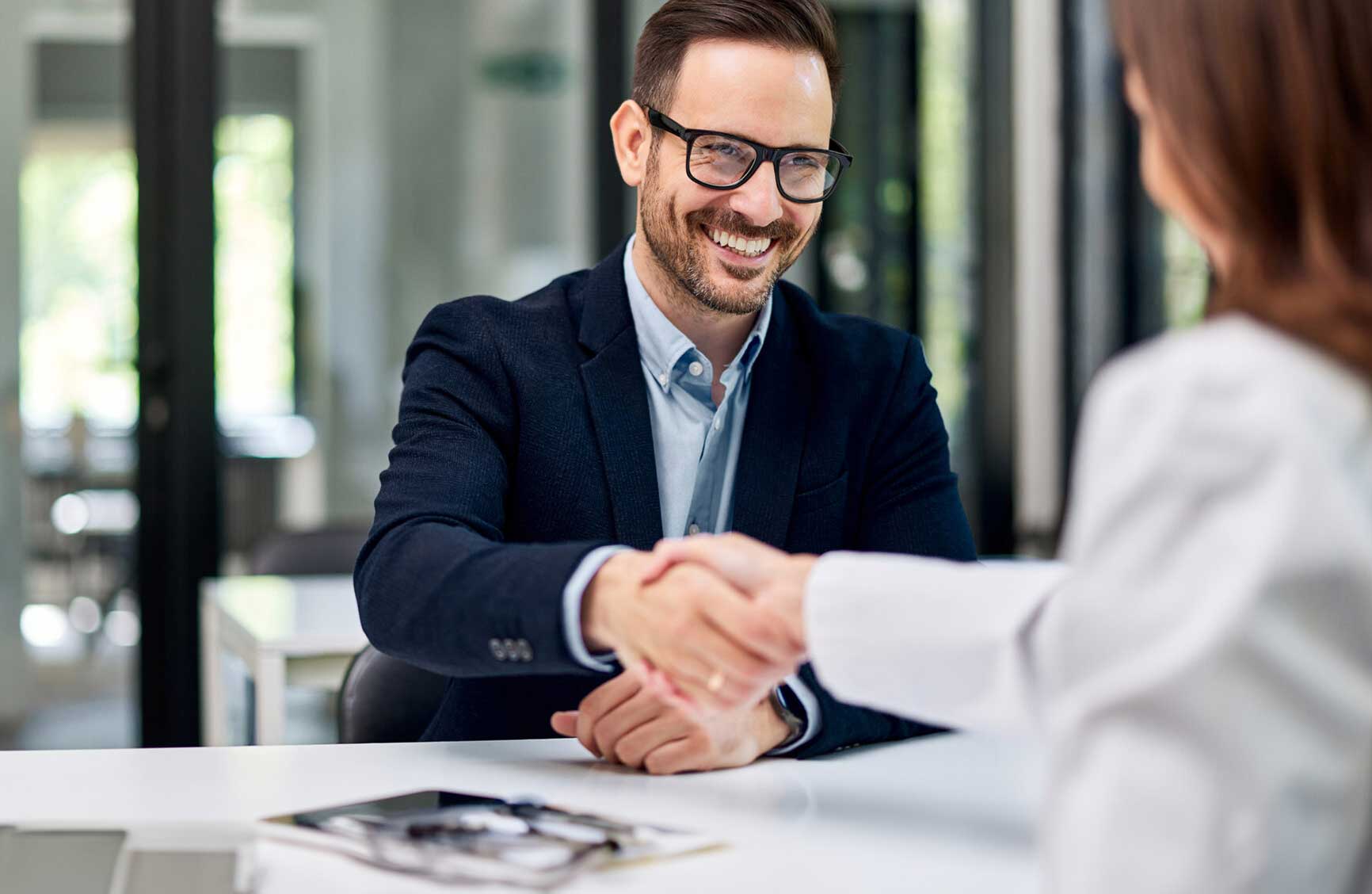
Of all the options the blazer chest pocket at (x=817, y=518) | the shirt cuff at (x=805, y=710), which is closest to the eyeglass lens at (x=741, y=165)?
the blazer chest pocket at (x=817, y=518)

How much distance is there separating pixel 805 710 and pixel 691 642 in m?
0.27

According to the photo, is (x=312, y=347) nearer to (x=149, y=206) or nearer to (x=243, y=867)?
(x=149, y=206)

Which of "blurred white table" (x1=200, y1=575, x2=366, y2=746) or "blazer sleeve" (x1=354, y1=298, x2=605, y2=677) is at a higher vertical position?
"blazer sleeve" (x1=354, y1=298, x2=605, y2=677)

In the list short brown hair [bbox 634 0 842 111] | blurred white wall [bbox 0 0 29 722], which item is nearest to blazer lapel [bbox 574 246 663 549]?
short brown hair [bbox 634 0 842 111]

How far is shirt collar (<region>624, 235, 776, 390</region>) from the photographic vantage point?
70.7 inches

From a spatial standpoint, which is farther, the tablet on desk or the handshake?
the handshake

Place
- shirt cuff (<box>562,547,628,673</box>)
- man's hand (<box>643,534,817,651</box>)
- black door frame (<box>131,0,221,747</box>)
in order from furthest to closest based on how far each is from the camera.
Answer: black door frame (<box>131,0,221,747</box>), shirt cuff (<box>562,547,628,673</box>), man's hand (<box>643,534,817,651</box>)

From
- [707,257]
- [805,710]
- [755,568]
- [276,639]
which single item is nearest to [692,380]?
[707,257]

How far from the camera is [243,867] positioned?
3.32 feet

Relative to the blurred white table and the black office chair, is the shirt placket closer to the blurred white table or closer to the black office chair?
the black office chair

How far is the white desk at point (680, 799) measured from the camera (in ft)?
3.34

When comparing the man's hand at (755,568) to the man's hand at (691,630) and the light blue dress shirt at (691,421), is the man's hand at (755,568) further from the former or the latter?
the light blue dress shirt at (691,421)

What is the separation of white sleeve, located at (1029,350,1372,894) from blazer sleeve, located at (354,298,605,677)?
0.60 meters

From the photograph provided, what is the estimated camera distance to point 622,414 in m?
1.74
